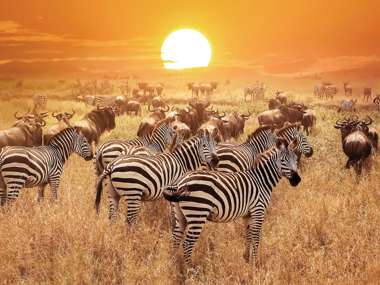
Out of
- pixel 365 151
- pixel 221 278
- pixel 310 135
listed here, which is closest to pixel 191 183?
pixel 221 278

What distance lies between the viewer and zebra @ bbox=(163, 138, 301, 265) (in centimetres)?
622

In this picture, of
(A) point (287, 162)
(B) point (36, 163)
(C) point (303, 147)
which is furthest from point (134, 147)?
(C) point (303, 147)

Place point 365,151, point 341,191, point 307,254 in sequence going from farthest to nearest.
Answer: point 365,151 → point 341,191 → point 307,254

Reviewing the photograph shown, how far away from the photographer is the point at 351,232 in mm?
7977

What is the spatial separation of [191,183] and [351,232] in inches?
129

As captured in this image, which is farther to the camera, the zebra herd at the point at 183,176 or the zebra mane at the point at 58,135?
the zebra mane at the point at 58,135

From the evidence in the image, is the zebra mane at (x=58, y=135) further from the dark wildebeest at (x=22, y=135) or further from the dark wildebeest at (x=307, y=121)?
the dark wildebeest at (x=307, y=121)

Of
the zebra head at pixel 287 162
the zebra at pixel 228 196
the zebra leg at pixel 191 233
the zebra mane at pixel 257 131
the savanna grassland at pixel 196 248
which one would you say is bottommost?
the savanna grassland at pixel 196 248

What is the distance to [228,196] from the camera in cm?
646

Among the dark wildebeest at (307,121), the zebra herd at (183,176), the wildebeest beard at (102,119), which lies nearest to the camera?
the zebra herd at (183,176)

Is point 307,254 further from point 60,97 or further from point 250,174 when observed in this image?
point 60,97

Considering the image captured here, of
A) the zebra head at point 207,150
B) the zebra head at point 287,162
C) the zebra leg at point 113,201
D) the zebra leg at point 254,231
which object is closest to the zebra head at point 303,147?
the zebra head at point 207,150

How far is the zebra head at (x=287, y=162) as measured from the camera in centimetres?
725

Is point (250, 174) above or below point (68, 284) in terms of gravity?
above
